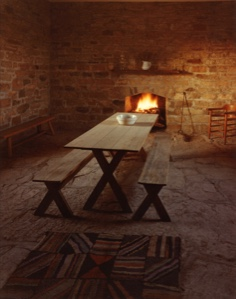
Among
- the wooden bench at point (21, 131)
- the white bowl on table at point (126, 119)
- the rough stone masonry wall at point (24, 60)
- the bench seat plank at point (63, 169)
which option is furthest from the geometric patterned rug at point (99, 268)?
the rough stone masonry wall at point (24, 60)

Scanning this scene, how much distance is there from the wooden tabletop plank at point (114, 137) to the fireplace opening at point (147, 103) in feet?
9.84

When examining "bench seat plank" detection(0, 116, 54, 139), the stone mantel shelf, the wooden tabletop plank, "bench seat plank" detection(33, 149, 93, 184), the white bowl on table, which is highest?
the stone mantel shelf

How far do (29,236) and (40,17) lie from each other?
5297 millimetres

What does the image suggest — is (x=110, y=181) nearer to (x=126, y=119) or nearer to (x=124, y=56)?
(x=126, y=119)

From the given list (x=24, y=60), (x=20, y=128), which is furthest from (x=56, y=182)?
(x=24, y=60)

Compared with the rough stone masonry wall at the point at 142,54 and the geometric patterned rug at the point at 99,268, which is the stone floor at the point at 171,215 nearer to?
the geometric patterned rug at the point at 99,268

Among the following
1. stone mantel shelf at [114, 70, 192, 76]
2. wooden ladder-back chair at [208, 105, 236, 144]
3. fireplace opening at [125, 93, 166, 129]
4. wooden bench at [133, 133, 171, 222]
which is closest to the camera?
wooden bench at [133, 133, 171, 222]

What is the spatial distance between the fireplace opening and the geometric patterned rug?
4.83 meters

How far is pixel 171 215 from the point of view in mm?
3168

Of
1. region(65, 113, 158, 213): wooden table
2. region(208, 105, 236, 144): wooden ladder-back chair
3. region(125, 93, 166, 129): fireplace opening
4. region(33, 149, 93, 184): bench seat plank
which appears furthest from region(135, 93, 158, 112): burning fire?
region(33, 149, 93, 184): bench seat plank

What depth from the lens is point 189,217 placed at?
3.13 metres

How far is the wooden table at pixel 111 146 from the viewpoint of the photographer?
3105 millimetres

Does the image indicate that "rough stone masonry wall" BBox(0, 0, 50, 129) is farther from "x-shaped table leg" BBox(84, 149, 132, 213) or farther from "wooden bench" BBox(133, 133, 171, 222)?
"wooden bench" BBox(133, 133, 171, 222)

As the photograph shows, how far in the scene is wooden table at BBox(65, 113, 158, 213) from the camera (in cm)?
311
